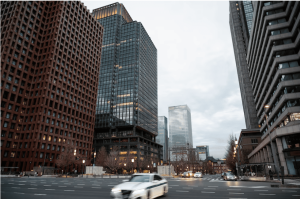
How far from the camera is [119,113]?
119000mm

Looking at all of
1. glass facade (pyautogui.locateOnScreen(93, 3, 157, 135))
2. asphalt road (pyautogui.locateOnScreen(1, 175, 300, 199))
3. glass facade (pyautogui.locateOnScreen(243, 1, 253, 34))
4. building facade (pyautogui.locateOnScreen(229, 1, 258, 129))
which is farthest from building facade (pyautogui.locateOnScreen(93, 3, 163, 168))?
asphalt road (pyautogui.locateOnScreen(1, 175, 300, 199))

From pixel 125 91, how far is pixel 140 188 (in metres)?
114

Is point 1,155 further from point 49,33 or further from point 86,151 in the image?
point 49,33

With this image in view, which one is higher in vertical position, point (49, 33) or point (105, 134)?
point (49, 33)

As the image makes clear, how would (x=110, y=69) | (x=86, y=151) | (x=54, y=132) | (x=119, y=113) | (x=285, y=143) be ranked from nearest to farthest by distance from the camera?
(x=285, y=143) → (x=54, y=132) → (x=86, y=151) → (x=119, y=113) → (x=110, y=69)

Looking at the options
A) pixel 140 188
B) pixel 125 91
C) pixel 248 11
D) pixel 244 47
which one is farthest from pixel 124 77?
pixel 140 188

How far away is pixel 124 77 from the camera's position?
414 feet

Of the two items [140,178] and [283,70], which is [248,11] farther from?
[140,178]

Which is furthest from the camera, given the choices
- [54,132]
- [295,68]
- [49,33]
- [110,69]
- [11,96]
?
[110,69]

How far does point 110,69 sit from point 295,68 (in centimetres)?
10618

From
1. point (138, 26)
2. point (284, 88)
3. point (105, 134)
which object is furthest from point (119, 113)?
point (284, 88)

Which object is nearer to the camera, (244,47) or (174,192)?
(174,192)

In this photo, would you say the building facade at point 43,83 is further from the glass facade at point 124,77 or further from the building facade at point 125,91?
the glass facade at point 124,77

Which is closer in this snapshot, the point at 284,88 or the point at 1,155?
the point at 284,88
